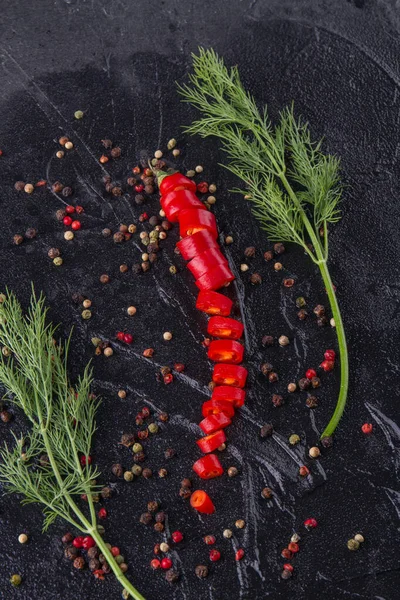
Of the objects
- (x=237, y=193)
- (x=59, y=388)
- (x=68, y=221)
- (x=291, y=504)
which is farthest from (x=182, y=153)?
(x=291, y=504)

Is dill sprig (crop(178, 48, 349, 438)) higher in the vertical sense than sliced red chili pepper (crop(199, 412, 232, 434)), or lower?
higher

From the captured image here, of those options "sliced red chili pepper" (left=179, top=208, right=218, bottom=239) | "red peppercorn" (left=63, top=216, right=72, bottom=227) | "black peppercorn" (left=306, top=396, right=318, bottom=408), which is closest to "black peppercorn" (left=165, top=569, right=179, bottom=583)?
"black peppercorn" (left=306, top=396, right=318, bottom=408)

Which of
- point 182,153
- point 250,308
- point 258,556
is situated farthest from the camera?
point 182,153

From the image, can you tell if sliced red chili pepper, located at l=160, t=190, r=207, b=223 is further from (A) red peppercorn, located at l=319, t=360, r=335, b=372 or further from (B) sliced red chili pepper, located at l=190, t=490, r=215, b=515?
(B) sliced red chili pepper, located at l=190, t=490, r=215, b=515

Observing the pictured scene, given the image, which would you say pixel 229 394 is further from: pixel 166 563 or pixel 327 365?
pixel 166 563

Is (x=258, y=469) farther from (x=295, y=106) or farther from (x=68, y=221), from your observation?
(x=295, y=106)

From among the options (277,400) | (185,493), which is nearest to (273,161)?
(277,400)
